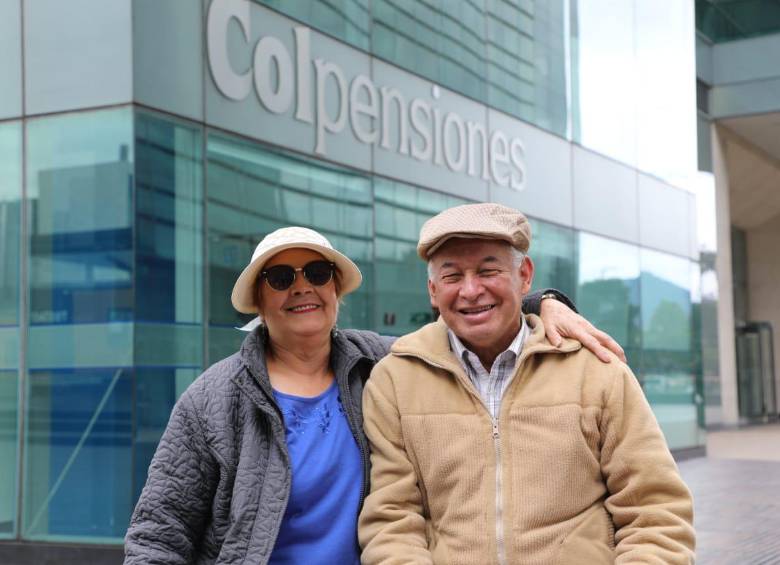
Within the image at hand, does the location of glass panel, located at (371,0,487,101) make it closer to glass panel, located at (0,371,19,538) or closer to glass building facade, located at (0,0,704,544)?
glass building facade, located at (0,0,704,544)

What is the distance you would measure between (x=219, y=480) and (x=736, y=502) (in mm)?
9446

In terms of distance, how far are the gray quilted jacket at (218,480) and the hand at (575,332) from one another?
0.55m

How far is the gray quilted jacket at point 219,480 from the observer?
2459 mm

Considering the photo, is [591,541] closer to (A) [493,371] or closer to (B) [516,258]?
(A) [493,371]

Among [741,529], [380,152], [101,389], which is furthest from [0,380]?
[741,529]

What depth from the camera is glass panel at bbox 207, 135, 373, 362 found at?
25.9 ft

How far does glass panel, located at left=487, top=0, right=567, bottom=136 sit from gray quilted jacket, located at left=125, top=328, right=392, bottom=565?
32.1 ft

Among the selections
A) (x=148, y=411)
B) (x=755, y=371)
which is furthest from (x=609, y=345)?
(x=755, y=371)

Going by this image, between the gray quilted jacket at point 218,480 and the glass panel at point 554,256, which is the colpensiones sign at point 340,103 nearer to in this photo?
the glass panel at point 554,256

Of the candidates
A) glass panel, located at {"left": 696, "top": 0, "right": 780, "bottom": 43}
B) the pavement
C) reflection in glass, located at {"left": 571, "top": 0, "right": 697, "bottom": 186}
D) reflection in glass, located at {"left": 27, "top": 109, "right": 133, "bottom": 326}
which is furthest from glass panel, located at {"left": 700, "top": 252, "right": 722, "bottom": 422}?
reflection in glass, located at {"left": 27, "top": 109, "right": 133, "bottom": 326}

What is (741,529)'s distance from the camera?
9.10m

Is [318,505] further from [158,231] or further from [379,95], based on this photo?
[379,95]

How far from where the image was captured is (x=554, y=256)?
1333cm

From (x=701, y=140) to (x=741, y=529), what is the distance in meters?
14.1
